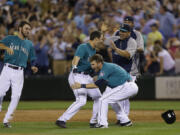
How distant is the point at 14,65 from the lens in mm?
10539

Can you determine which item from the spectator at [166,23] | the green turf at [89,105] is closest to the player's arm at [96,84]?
the green turf at [89,105]

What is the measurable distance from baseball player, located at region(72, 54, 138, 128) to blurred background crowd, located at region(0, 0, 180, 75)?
7.34 meters

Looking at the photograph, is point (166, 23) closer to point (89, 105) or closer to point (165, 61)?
point (165, 61)

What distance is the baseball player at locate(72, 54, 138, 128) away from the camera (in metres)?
10.1

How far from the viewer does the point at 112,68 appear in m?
10.2

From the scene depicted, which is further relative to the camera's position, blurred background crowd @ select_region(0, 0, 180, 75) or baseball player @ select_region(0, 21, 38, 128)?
blurred background crowd @ select_region(0, 0, 180, 75)

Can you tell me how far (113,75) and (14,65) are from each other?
206 cm

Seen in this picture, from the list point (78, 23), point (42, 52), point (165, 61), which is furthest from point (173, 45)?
point (42, 52)

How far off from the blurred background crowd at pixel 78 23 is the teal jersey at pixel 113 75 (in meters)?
7.34

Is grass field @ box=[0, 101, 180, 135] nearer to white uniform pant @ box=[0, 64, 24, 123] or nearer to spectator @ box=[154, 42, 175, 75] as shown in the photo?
white uniform pant @ box=[0, 64, 24, 123]

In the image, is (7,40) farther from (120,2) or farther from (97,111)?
(120,2)

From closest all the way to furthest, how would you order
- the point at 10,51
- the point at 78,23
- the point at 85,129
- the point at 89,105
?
1. the point at 85,129
2. the point at 10,51
3. the point at 89,105
4. the point at 78,23

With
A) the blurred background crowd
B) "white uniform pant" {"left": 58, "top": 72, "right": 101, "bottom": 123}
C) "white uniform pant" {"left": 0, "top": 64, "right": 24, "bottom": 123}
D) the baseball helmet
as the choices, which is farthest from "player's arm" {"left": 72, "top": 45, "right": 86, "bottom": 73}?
the blurred background crowd

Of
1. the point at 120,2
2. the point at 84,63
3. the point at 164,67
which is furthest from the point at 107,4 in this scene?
the point at 84,63
